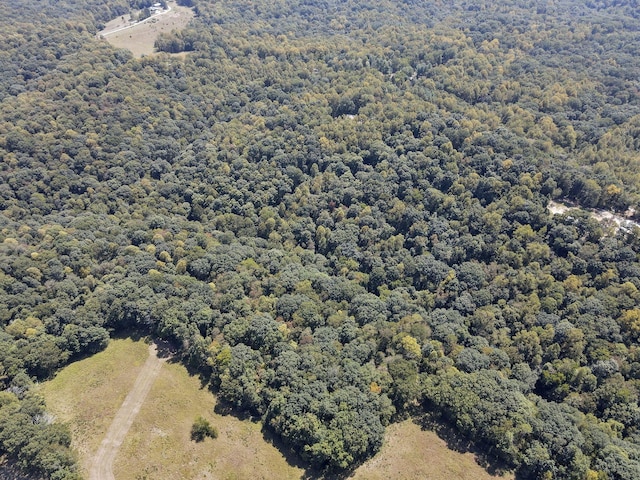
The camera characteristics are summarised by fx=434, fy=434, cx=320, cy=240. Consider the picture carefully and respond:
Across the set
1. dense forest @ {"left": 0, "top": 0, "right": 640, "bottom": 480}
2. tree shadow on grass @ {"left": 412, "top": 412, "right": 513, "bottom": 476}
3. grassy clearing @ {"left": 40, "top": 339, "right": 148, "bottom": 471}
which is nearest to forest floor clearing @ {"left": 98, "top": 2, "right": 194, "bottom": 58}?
dense forest @ {"left": 0, "top": 0, "right": 640, "bottom": 480}

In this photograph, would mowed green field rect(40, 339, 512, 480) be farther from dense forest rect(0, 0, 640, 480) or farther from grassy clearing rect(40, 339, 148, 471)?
dense forest rect(0, 0, 640, 480)

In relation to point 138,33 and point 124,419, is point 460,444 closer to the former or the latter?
point 124,419

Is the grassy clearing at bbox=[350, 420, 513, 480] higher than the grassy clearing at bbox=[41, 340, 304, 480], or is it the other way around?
the grassy clearing at bbox=[41, 340, 304, 480]

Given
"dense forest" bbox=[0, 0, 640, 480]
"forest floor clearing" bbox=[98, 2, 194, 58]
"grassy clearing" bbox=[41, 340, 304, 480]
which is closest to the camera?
"grassy clearing" bbox=[41, 340, 304, 480]

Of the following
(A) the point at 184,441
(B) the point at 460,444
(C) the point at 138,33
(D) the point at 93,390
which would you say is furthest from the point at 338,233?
(C) the point at 138,33

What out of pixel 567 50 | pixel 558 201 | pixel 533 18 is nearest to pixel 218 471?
pixel 558 201

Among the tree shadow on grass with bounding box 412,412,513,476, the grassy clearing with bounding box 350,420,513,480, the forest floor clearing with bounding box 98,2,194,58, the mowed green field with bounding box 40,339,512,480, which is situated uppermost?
the forest floor clearing with bounding box 98,2,194,58
